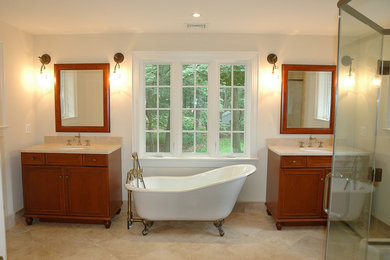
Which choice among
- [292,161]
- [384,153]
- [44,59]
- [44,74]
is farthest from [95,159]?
[384,153]

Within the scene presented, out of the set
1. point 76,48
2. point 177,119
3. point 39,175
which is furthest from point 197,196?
point 76,48

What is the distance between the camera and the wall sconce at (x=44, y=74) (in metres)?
3.53

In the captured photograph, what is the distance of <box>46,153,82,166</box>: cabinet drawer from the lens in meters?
3.14

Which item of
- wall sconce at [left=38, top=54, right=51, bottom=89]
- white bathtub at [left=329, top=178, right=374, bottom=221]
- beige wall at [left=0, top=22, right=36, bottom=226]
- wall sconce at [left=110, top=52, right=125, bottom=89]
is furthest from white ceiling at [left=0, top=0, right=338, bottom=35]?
white bathtub at [left=329, top=178, right=374, bottom=221]

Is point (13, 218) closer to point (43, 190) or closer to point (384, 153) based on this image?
point (43, 190)

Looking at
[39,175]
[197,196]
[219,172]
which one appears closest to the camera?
[197,196]

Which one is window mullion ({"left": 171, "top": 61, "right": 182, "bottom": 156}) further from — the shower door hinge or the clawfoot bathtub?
the shower door hinge

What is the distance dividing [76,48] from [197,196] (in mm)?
2433

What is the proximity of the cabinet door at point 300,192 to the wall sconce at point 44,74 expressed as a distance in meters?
3.16

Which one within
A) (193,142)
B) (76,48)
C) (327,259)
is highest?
(76,48)

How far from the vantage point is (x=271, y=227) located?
3.24 m

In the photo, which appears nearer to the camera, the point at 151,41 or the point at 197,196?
the point at 197,196

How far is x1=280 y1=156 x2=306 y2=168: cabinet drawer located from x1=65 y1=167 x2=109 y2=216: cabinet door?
2.02 meters

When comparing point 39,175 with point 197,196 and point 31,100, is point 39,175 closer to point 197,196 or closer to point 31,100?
point 31,100
